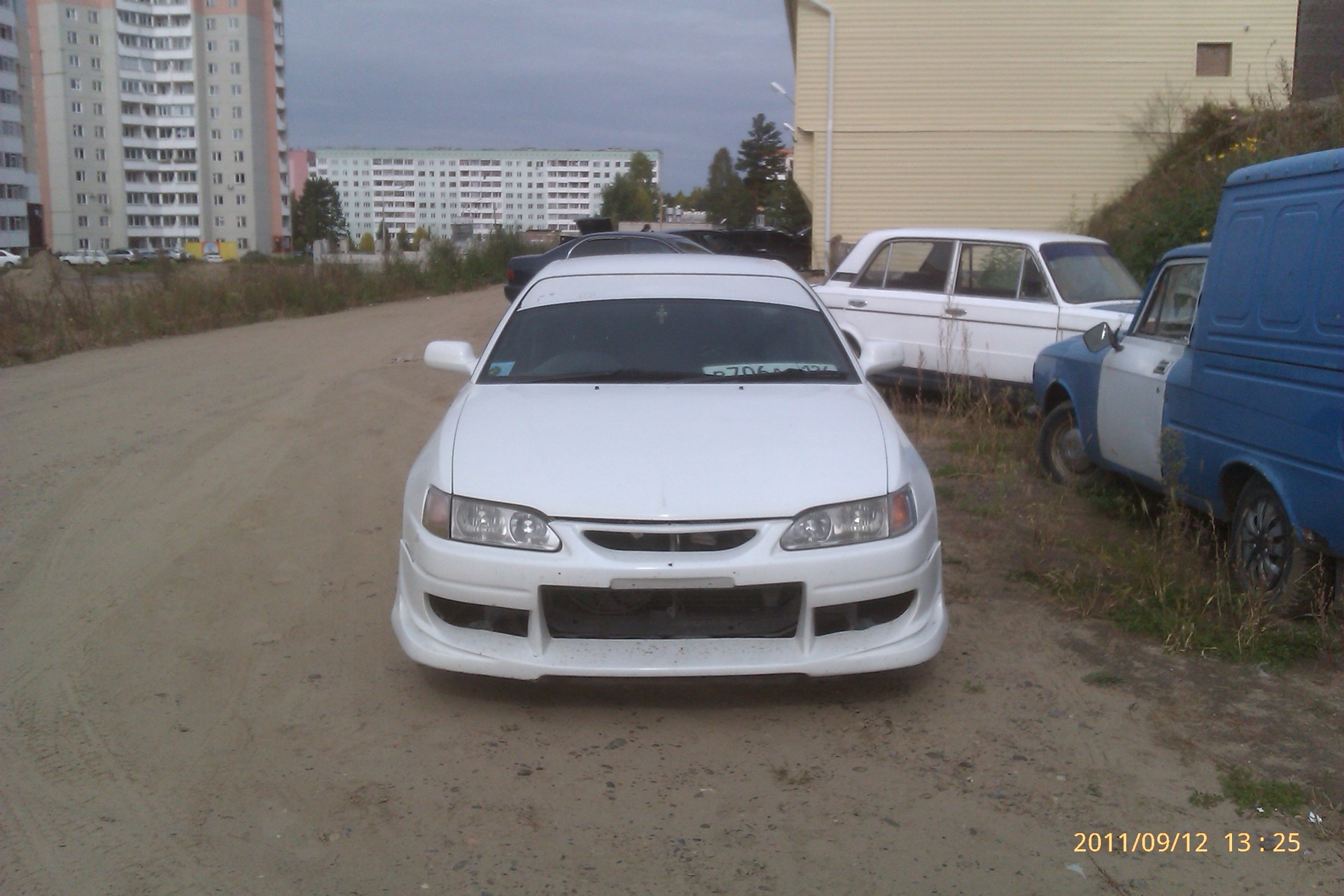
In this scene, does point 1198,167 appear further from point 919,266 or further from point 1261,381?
point 1261,381

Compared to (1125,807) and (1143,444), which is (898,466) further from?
(1143,444)

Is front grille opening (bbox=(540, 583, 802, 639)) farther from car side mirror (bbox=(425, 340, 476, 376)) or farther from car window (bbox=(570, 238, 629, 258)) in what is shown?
car window (bbox=(570, 238, 629, 258))

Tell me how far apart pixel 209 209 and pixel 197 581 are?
105 meters

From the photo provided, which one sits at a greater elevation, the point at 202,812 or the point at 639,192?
the point at 639,192

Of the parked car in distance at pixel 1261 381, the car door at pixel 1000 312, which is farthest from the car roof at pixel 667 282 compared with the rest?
the car door at pixel 1000 312

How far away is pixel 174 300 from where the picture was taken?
1816cm

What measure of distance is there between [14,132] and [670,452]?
9111 centimetres

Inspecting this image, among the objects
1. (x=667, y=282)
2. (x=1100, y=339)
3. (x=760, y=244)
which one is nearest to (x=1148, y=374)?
(x=1100, y=339)

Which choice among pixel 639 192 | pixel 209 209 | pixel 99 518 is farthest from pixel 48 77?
pixel 99 518

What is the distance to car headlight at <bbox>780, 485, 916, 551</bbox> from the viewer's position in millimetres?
4004

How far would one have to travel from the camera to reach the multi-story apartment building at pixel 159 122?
94875 millimetres

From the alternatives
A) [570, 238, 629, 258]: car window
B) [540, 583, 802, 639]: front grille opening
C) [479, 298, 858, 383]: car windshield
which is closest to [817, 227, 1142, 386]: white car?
[479, 298, 858, 383]: car windshield

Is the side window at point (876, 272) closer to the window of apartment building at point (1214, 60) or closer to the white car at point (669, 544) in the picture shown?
the white car at point (669, 544)

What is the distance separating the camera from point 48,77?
94.6 metres
